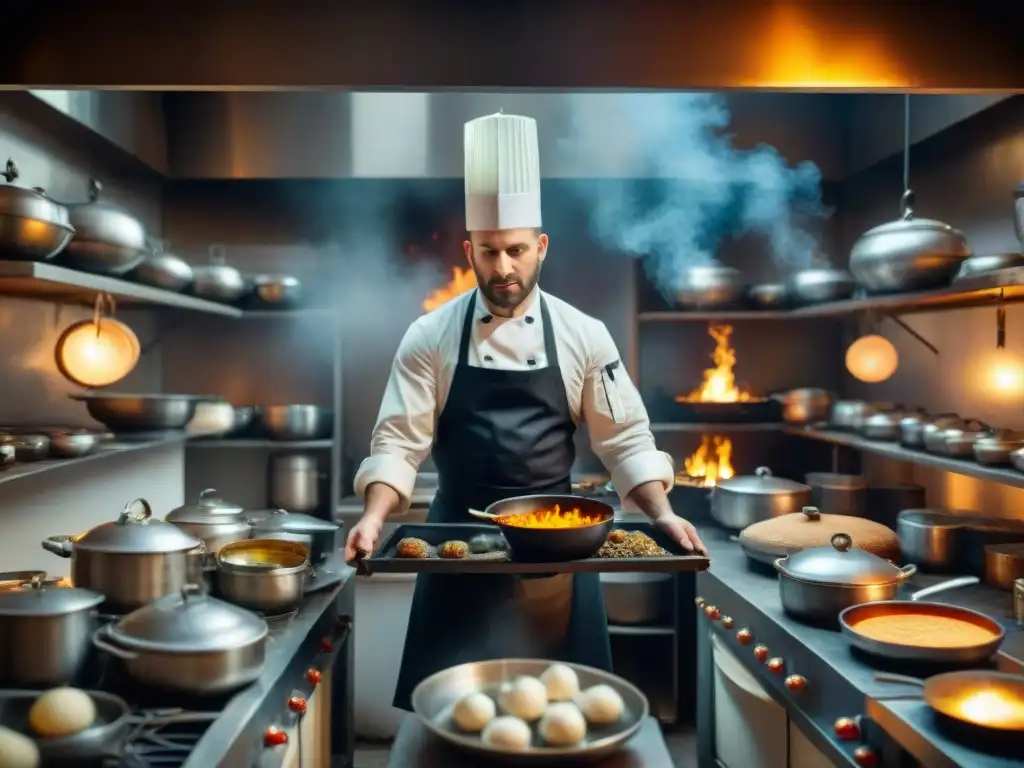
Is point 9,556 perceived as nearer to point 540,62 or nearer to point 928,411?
point 540,62

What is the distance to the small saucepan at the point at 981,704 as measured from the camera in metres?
1.62

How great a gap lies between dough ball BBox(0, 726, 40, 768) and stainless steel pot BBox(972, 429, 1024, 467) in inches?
100

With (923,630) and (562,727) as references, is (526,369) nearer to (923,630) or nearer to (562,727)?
(923,630)

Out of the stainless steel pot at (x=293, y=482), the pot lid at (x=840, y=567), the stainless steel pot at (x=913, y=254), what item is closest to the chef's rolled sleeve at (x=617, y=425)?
the pot lid at (x=840, y=567)

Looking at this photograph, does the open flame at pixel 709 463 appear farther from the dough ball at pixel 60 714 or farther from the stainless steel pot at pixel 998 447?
the dough ball at pixel 60 714

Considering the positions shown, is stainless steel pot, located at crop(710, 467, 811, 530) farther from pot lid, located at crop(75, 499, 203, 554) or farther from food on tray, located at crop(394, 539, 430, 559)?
pot lid, located at crop(75, 499, 203, 554)

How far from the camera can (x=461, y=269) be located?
4887 millimetres

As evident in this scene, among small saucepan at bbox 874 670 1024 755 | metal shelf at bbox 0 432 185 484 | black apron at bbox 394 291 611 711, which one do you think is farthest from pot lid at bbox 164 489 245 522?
small saucepan at bbox 874 670 1024 755

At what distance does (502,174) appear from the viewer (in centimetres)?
266

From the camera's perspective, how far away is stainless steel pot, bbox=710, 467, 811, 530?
137 inches

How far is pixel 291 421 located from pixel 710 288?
2.14 metres

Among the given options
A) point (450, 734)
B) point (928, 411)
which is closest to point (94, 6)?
point (450, 734)

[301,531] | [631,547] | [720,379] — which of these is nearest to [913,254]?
[631,547]

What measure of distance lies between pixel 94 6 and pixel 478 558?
4.50 feet
